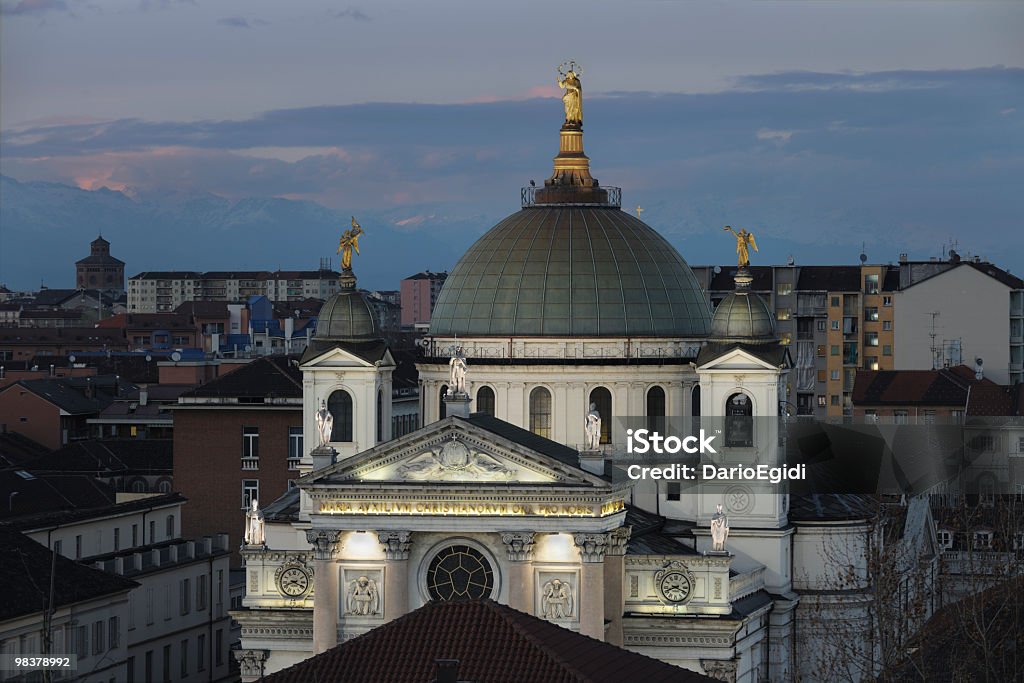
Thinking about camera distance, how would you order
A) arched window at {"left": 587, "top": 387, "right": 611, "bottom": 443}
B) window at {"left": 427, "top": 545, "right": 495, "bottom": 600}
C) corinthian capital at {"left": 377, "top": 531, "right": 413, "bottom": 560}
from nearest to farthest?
1. corinthian capital at {"left": 377, "top": 531, "right": 413, "bottom": 560}
2. window at {"left": 427, "top": 545, "right": 495, "bottom": 600}
3. arched window at {"left": 587, "top": 387, "right": 611, "bottom": 443}

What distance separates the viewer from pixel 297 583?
87.9 metres

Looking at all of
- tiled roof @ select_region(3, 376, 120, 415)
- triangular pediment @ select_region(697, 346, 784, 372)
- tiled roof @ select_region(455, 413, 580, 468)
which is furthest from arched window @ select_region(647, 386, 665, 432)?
tiled roof @ select_region(3, 376, 120, 415)

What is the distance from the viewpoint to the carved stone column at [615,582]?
8488cm

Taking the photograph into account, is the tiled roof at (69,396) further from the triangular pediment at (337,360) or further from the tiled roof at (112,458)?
the triangular pediment at (337,360)

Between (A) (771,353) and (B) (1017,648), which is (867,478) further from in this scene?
(B) (1017,648)

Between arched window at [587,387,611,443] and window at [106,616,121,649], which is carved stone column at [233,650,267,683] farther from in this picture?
arched window at [587,387,611,443]

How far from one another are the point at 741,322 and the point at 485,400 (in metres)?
10.4

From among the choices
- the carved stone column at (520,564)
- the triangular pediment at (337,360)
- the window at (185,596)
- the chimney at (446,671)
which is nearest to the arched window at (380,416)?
the triangular pediment at (337,360)

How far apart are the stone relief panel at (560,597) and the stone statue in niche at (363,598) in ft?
16.9

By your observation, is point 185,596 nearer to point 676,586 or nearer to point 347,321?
point 347,321

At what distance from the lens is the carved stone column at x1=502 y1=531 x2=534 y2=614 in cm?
8275

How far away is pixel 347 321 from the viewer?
9312 centimetres

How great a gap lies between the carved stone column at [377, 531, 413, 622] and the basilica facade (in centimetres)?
6

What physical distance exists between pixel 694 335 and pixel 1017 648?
71.3 feet
